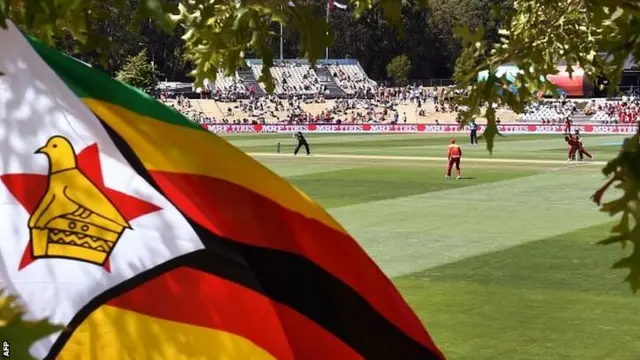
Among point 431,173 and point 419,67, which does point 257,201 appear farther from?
point 419,67

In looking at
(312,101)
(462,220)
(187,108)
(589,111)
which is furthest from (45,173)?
(312,101)

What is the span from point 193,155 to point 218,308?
1.94 feet

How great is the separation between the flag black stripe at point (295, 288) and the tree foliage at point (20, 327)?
1614 millimetres

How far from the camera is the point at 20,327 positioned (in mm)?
1939

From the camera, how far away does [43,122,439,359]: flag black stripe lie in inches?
146

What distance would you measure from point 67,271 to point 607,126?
189 ft

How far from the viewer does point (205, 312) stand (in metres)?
3.72

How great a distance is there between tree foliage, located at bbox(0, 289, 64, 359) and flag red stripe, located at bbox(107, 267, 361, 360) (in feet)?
5.27

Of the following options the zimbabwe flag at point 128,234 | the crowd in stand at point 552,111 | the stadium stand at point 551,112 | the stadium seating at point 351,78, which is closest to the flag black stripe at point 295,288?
the zimbabwe flag at point 128,234

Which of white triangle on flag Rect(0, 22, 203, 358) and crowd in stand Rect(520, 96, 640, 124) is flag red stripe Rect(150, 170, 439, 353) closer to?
white triangle on flag Rect(0, 22, 203, 358)

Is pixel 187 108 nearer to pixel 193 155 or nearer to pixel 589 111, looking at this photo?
pixel 589 111

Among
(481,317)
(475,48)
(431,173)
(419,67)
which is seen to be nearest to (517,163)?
(431,173)

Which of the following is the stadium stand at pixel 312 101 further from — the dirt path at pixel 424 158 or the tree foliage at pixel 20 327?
the tree foliage at pixel 20 327

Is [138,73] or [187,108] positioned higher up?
[138,73]
